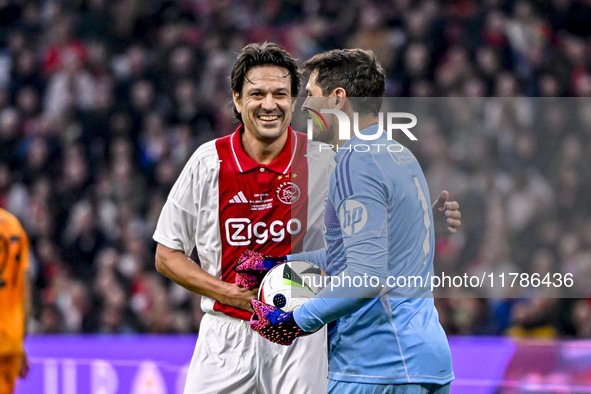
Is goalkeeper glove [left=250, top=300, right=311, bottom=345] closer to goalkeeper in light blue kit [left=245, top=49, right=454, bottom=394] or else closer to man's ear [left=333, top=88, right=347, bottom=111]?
goalkeeper in light blue kit [left=245, top=49, right=454, bottom=394]

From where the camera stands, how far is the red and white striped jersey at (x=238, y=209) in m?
3.40

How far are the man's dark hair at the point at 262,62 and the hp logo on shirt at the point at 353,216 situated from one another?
111cm

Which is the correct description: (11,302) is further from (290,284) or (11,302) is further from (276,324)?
(276,324)

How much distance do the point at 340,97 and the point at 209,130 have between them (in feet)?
20.2

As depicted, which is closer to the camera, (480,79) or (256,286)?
(256,286)

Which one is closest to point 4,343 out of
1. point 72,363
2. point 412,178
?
point 72,363

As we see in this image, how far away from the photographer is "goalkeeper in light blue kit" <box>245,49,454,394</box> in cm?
248

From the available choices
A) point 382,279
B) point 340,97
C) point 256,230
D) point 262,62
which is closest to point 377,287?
point 382,279

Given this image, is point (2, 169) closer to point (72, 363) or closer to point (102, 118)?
point (102, 118)

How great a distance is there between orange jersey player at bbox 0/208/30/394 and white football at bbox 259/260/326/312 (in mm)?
2768

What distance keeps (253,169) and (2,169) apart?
6.36 meters

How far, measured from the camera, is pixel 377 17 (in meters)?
9.02

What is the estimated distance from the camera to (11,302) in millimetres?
5254

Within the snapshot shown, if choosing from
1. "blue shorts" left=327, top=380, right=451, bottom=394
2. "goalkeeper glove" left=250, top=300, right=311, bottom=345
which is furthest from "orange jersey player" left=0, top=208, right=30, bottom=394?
"blue shorts" left=327, top=380, right=451, bottom=394
